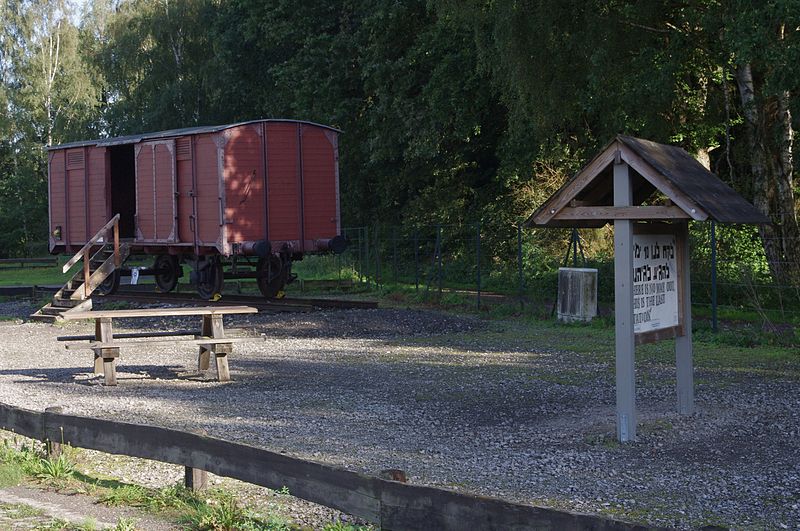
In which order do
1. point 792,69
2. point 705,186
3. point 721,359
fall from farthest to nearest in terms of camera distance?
point 792,69 → point 721,359 → point 705,186

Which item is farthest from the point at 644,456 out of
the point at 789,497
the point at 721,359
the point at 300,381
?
the point at 721,359

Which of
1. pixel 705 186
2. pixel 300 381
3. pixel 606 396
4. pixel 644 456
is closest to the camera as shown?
pixel 644 456

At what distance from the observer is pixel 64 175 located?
26109mm

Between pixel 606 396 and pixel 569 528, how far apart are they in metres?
7.28

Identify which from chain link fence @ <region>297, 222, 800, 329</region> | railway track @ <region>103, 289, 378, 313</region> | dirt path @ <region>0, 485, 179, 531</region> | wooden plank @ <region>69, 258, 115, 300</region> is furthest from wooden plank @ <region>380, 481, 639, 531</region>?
wooden plank @ <region>69, 258, 115, 300</region>

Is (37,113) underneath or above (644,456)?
above

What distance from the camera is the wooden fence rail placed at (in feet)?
14.9

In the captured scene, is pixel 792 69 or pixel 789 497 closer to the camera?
pixel 789 497

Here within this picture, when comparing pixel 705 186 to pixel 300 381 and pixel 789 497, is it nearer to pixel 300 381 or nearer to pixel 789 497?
pixel 789 497

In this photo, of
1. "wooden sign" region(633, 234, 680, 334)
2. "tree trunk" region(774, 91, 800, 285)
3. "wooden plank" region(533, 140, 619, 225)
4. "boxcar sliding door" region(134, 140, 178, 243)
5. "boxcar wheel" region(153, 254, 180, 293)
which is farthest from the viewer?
"boxcar wheel" region(153, 254, 180, 293)

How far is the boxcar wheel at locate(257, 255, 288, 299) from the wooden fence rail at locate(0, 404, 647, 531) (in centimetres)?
1534

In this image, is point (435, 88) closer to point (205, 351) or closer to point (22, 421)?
point (205, 351)

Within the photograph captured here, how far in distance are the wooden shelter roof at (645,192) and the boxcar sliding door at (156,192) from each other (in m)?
14.4

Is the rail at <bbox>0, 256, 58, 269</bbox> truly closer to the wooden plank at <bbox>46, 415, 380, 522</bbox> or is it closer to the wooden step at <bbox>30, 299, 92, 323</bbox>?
the wooden step at <bbox>30, 299, 92, 323</bbox>
